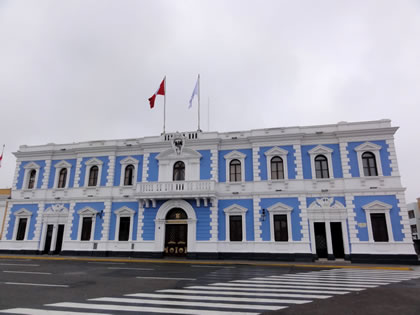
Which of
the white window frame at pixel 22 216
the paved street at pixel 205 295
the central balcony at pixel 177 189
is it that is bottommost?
the paved street at pixel 205 295

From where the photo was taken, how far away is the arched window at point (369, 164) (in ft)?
70.4

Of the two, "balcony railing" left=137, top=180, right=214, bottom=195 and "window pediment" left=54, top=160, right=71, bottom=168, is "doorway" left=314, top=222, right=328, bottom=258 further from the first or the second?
"window pediment" left=54, top=160, right=71, bottom=168

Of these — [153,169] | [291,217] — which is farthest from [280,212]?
[153,169]

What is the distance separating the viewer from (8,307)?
7461mm

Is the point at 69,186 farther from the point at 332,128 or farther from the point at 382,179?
the point at 382,179

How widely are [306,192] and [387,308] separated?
577 inches

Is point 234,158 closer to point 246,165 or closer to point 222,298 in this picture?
point 246,165

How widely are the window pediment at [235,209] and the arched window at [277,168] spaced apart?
3.65m

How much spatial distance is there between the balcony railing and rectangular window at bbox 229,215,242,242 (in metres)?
2.99

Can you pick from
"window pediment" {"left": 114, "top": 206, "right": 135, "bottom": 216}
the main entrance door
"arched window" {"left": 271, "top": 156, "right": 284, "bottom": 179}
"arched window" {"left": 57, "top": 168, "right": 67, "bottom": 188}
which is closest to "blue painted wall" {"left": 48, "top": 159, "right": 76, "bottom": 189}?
"arched window" {"left": 57, "top": 168, "right": 67, "bottom": 188}

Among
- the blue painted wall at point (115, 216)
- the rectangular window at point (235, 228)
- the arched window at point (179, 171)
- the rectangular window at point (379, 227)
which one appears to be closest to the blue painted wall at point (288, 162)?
→ the rectangular window at point (235, 228)

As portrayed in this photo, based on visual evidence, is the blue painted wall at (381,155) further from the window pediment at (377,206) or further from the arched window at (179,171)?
the arched window at (179,171)

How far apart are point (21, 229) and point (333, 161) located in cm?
2912

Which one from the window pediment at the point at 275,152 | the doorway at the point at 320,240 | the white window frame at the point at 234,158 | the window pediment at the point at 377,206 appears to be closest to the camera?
the window pediment at the point at 377,206
